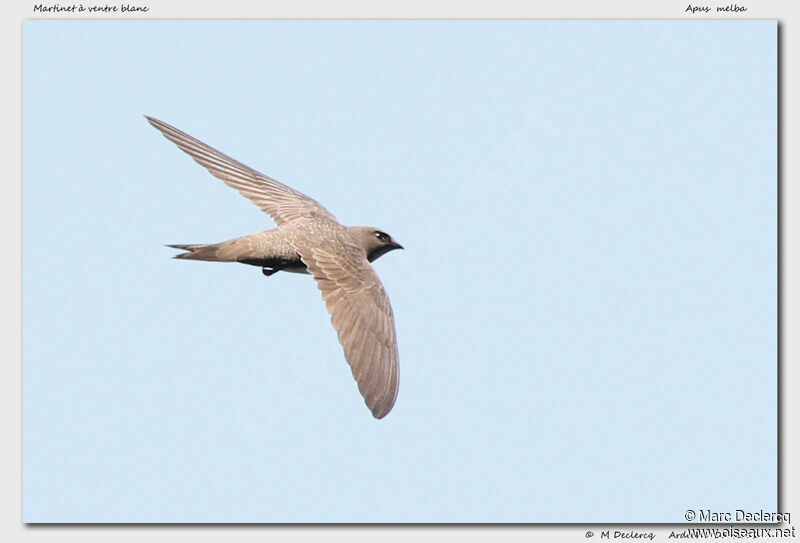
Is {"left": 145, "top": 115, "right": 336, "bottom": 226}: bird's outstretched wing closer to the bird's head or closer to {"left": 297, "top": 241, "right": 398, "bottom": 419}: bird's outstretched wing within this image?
the bird's head

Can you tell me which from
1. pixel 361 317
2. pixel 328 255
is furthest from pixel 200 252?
pixel 361 317

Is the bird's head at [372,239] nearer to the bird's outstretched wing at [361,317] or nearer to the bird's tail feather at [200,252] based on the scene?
the bird's outstretched wing at [361,317]

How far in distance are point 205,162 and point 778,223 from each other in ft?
19.0

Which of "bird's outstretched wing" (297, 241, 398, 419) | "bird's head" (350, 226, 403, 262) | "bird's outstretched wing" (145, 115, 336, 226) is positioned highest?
"bird's outstretched wing" (145, 115, 336, 226)

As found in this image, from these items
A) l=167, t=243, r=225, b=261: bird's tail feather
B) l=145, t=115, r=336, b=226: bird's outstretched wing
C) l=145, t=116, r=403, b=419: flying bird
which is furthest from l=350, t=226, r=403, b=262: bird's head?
l=167, t=243, r=225, b=261: bird's tail feather

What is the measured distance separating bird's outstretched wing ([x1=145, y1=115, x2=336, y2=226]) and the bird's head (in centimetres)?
44

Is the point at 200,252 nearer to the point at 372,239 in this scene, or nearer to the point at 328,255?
the point at 328,255

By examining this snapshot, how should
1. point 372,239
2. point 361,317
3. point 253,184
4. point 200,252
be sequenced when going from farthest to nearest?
point 253,184, point 372,239, point 200,252, point 361,317

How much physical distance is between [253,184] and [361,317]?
105 inches

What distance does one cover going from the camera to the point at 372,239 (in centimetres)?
1263

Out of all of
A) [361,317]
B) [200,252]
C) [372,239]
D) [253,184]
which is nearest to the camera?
[361,317]

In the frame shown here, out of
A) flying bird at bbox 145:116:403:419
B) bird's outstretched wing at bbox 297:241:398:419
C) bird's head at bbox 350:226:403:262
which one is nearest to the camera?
bird's outstretched wing at bbox 297:241:398:419

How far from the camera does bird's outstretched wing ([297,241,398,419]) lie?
1066 cm

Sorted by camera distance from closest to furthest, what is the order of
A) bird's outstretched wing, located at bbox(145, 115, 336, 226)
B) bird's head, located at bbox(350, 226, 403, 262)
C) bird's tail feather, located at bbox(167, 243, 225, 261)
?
1. bird's tail feather, located at bbox(167, 243, 225, 261)
2. bird's head, located at bbox(350, 226, 403, 262)
3. bird's outstretched wing, located at bbox(145, 115, 336, 226)
